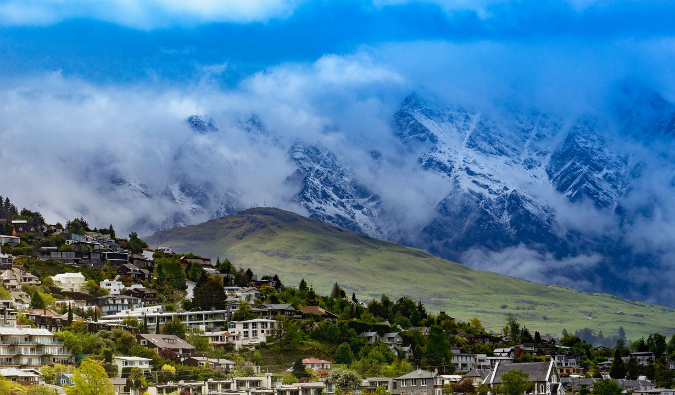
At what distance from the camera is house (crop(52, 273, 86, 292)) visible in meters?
178

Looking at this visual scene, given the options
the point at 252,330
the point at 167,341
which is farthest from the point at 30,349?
the point at 252,330

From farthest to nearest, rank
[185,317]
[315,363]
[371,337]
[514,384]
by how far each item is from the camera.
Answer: [185,317], [371,337], [315,363], [514,384]

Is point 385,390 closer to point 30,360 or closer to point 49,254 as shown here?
point 30,360

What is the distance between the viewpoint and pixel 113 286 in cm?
18612

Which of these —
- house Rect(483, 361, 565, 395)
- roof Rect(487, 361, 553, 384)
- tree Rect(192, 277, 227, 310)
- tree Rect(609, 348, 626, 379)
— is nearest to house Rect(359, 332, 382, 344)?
tree Rect(192, 277, 227, 310)

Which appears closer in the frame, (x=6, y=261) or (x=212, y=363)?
(x=212, y=363)

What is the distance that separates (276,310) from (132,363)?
125 feet

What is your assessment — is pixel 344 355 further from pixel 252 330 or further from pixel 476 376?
pixel 476 376

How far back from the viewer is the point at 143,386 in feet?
422

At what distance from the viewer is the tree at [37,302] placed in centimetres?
15800

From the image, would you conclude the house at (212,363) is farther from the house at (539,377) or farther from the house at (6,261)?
the house at (6,261)

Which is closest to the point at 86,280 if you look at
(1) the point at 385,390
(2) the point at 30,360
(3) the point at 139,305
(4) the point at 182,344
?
(3) the point at 139,305

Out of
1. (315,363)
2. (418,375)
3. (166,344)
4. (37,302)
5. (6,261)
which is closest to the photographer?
(418,375)

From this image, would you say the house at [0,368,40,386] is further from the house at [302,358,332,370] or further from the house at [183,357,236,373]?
the house at [302,358,332,370]
